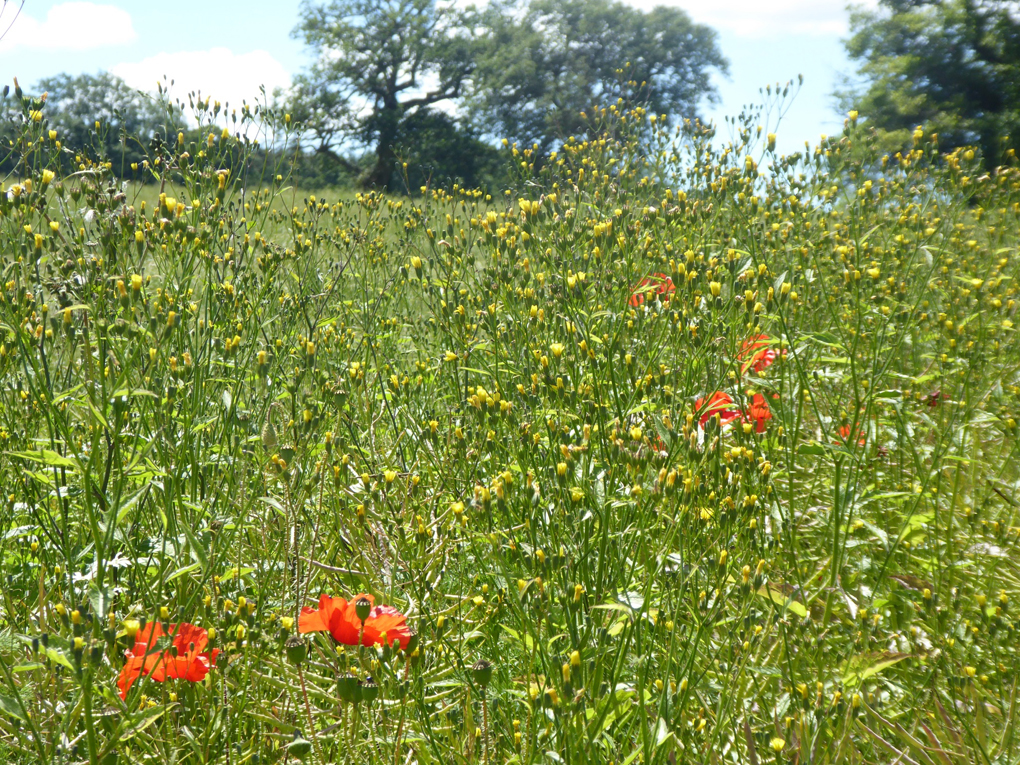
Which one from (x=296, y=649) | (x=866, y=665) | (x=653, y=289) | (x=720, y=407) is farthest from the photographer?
(x=653, y=289)

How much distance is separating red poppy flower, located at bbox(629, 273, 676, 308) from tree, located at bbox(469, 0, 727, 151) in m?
22.0

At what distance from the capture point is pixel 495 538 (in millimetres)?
1391

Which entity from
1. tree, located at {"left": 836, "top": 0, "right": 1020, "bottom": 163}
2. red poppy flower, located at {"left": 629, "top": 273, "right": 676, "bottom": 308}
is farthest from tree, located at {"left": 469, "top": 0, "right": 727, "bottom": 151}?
red poppy flower, located at {"left": 629, "top": 273, "right": 676, "bottom": 308}

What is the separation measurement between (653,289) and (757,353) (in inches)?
16.2

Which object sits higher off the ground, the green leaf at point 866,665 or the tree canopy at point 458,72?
the tree canopy at point 458,72

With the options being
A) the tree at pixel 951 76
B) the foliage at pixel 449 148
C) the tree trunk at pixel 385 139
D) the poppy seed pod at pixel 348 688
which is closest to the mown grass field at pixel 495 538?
the poppy seed pod at pixel 348 688

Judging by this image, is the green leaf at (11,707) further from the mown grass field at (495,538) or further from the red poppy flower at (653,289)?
the red poppy flower at (653,289)

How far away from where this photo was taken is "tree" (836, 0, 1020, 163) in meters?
15.4

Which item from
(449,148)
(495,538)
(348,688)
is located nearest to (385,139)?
(449,148)

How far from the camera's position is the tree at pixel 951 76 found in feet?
50.5

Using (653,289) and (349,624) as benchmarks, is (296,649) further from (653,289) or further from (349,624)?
(653,289)

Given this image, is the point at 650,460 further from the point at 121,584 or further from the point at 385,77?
the point at 385,77

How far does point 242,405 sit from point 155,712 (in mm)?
1425

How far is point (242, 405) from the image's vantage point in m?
2.52
